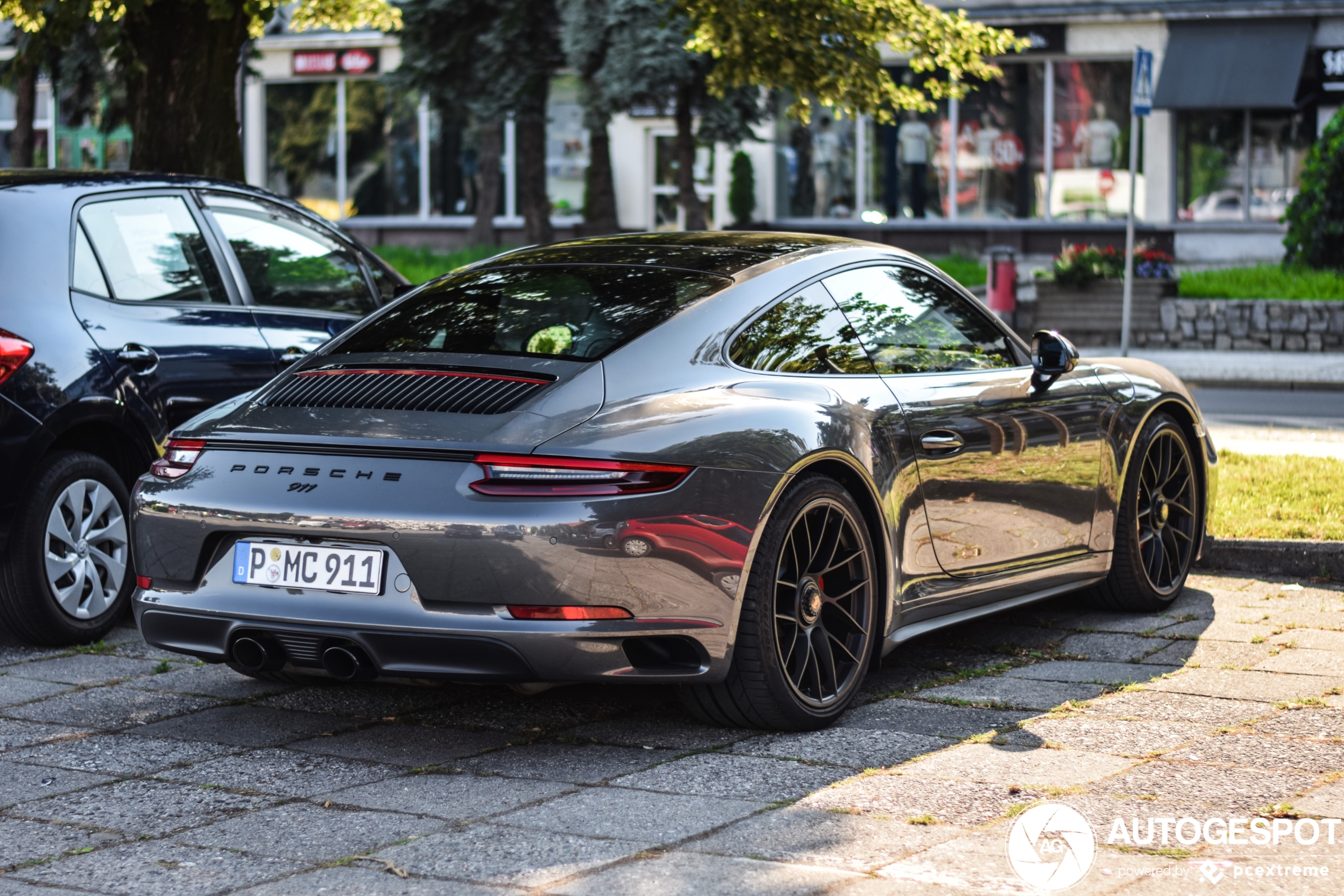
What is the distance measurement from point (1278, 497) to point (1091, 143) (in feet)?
72.8

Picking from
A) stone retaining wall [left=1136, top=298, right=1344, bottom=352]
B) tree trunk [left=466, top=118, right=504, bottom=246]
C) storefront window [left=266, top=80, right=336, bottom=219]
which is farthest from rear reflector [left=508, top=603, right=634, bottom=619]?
storefront window [left=266, top=80, right=336, bottom=219]

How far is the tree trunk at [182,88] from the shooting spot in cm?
1066

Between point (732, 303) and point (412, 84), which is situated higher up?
point (412, 84)

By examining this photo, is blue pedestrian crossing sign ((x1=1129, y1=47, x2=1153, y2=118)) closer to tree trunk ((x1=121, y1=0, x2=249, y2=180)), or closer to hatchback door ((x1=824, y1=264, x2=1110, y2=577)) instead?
tree trunk ((x1=121, y1=0, x2=249, y2=180))

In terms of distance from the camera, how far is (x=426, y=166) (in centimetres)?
3456

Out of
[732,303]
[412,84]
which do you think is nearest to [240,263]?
[732,303]

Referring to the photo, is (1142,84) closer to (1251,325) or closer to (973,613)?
(1251,325)

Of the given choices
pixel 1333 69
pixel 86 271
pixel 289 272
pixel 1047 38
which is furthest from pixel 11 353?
pixel 1047 38

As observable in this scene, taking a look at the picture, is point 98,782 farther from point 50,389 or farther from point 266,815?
point 50,389

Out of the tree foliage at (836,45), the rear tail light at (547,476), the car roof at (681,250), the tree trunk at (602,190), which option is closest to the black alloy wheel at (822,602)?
the rear tail light at (547,476)

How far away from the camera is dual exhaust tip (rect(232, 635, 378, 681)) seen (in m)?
4.26

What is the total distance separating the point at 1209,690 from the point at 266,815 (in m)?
2.88

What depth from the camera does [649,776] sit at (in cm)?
425

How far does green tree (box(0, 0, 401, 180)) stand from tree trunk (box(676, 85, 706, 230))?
15279mm
